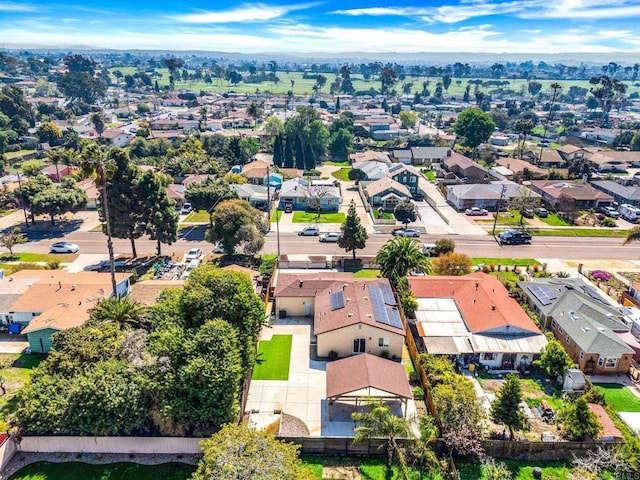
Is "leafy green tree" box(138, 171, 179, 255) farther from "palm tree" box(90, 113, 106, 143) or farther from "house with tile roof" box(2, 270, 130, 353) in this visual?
"palm tree" box(90, 113, 106, 143)

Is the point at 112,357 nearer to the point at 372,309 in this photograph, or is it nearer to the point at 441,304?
the point at 372,309

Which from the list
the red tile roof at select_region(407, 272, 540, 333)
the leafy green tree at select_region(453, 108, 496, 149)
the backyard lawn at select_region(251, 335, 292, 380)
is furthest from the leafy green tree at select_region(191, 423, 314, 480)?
the leafy green tree at select_region(453, 108, 496, 149)

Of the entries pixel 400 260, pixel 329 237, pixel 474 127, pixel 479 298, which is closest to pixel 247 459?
pixel 400 260

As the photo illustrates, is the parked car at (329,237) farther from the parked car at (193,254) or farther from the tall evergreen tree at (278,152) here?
the tall evergreen tree at (278,152)

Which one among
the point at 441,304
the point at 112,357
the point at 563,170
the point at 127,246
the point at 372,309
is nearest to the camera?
the point at 112,357

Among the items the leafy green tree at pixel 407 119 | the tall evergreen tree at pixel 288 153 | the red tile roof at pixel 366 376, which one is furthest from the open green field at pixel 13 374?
the leafy green tree at pixel 407 119

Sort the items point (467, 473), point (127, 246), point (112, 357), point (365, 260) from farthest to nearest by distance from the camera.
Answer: point (127, 246) → point (365, 260) → point (112, 357) → point (467, 473)

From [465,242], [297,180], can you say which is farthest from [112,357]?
[297,180]
